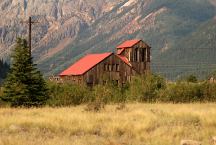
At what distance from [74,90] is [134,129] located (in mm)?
18590

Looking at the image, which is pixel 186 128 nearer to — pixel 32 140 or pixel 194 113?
pixel 194 113

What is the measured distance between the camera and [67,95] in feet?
110

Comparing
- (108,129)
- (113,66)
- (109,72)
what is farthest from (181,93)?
(113,66)

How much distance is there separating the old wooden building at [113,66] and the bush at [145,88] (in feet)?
72.7

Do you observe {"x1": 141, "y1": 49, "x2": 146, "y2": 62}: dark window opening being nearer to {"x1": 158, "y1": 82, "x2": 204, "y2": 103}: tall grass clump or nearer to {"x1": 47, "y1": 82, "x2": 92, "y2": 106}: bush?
{"x1": 158, "y1": 82, "x2": 204, "y2": 103}: tall grass clump

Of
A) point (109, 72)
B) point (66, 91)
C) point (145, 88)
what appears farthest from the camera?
point (109, 72)

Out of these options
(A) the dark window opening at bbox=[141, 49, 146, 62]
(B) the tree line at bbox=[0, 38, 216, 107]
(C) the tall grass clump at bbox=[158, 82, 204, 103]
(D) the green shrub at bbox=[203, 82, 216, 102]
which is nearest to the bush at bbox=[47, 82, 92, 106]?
(B) the tree line at bbox=[0, 38, 216, 107]

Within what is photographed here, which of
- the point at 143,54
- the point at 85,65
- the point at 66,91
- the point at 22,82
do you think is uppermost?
the point at 143,54

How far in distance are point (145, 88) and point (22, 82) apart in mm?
11646

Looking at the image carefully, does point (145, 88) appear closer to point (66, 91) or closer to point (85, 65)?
point (66, 91)

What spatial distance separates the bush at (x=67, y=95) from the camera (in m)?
33.2

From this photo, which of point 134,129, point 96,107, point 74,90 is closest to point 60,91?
point 74,90

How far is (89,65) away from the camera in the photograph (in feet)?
226

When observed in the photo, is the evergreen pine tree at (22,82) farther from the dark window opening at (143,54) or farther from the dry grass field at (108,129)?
the dark window opening at (143,54)
